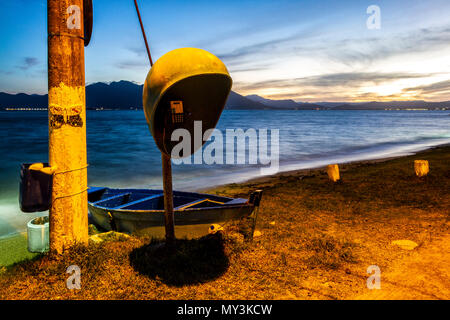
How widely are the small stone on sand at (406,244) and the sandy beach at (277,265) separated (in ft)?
0.11

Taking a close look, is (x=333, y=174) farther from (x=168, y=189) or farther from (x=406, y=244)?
(x=168, y=189)

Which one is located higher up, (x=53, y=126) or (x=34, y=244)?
(x=53, y=126)

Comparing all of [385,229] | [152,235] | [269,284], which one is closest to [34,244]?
[152,235]

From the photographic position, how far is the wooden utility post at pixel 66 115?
14.0ft

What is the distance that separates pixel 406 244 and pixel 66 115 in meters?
5.94

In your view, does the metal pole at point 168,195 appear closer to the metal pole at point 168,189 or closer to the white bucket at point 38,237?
the metal pole at point 168,189

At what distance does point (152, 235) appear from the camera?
6.43 m

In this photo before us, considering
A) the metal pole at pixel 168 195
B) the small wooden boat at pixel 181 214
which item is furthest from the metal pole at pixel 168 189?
the small wooden boat at pixel 181 214

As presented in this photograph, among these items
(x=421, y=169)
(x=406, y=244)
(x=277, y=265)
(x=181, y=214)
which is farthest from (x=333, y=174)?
(x=277, y=265)
